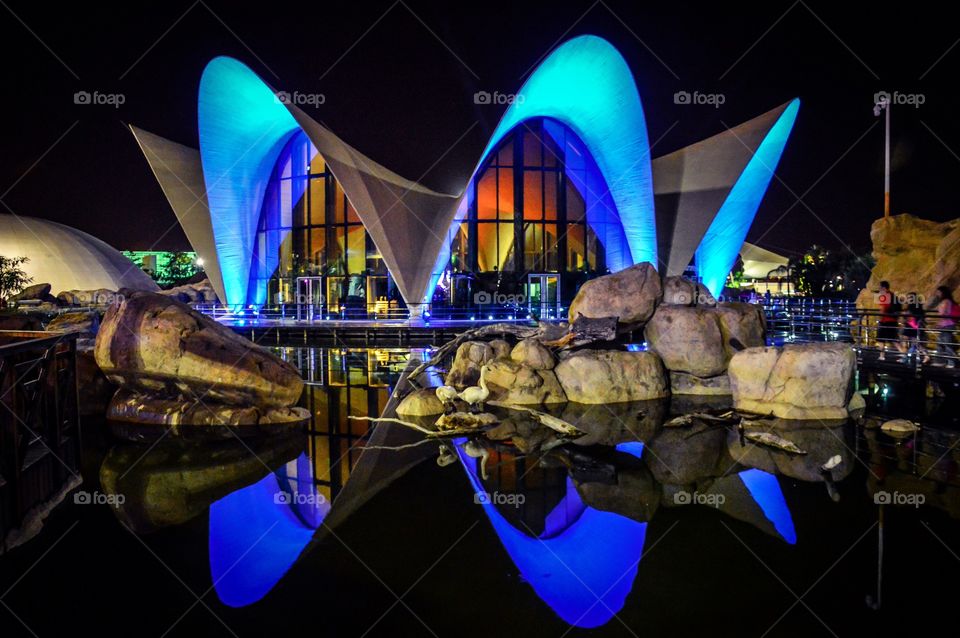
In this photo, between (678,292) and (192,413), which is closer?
(192,413)

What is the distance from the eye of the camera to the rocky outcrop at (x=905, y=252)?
709 inches

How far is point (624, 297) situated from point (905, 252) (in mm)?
10581

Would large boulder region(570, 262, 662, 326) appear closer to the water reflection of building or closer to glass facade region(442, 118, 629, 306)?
the water reflection of building

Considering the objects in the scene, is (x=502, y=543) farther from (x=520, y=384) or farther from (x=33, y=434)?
(x=520, y=384)

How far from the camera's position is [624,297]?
1336 centimetres

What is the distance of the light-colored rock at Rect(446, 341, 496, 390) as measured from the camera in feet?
42.1

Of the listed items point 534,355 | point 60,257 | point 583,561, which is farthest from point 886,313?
point 60,257

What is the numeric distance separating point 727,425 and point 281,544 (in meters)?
6.76

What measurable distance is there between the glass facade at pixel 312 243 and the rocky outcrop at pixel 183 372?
60.3ft

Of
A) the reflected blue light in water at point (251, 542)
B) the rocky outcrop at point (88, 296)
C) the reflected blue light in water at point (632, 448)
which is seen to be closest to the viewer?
the reflected blue light in water at point (251, 542)

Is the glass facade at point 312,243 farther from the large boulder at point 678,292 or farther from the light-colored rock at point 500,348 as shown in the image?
the large boulder at point 678,292

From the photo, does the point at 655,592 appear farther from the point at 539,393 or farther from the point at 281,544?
the point at 539,393

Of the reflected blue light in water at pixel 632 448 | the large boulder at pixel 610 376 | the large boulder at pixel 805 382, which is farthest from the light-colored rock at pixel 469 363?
the large boulder at pixel 805 382

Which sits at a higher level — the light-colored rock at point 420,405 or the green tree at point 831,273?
the green tree at point 831,273
